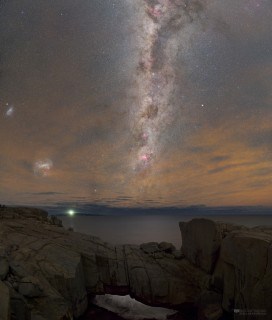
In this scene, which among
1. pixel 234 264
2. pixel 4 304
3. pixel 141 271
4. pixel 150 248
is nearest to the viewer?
pixel 4 304

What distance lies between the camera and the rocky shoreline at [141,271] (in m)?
13.7

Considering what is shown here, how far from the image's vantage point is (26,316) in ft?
40.2

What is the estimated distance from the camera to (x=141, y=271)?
66.0 ft

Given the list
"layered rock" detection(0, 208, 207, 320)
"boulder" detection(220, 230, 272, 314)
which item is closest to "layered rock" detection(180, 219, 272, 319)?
"boulder" detection(220, 230, 272, 314)

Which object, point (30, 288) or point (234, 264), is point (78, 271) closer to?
point (30, 288)

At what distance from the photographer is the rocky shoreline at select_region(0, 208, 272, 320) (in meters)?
13.7

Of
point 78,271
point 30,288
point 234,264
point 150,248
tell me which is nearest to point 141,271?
point 150,248

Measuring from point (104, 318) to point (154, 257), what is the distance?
6015 mm

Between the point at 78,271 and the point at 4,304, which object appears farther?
the point at 78,271

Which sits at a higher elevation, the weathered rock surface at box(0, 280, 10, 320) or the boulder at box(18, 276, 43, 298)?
the weathered rock surface at box(0, 280, 10, 320)

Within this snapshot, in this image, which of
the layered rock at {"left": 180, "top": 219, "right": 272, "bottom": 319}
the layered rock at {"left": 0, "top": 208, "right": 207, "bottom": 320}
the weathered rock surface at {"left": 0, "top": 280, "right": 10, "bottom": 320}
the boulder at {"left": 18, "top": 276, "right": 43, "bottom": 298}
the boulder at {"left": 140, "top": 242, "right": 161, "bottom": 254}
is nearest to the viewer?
the weathered rock surface at {"left": 0, "top": 280, "right": 10, "bottom": 320}

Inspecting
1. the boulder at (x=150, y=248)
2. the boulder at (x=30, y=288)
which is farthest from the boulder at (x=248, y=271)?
the boulder at (x=30, y=288)

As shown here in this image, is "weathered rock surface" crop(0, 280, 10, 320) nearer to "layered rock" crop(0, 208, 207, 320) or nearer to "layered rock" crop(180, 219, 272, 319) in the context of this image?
"layered rock" crop(0, 208, 207, 320)

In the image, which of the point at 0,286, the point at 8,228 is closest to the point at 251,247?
the point at 0,286
